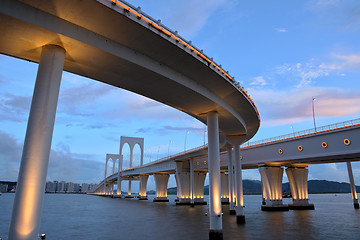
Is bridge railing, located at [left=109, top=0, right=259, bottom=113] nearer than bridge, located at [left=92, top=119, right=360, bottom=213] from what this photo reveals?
Yes

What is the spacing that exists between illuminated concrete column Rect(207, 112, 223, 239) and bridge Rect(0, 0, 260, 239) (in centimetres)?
387

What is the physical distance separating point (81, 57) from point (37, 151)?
4896mm

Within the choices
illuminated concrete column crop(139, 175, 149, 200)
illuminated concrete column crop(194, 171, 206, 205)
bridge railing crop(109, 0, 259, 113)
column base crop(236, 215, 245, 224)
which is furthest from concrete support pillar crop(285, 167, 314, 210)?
illuminated concrete column crop(139, 175, 149, 200)

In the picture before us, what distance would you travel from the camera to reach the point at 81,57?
12.3m

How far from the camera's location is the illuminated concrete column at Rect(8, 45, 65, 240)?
9.20 m

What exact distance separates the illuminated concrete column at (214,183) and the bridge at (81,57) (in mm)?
3874

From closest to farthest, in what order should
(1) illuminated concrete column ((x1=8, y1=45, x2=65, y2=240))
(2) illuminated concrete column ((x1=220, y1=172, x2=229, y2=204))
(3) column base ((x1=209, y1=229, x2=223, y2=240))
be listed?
1. (1) illuminated concrete column ((x1=8, y1=45, x2=65, y2=240))
2. (3) column base ((x1=209, y1=229, x2=223, y2=240))
3. (2) illuminated concrete column ((x1=220, y1=172, x2=229, y2=204))

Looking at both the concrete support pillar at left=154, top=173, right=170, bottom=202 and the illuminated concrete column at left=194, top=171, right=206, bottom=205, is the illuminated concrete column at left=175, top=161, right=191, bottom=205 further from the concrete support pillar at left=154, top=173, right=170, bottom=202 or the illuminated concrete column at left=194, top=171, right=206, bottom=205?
the concrete support pillar at left=154, top=173, right=170, bottom=202

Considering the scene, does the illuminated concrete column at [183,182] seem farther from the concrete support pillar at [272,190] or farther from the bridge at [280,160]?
the concrete support pillar at [272,190]

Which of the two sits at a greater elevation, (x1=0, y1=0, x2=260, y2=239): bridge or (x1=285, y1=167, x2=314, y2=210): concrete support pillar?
(x1=0, y1=0, x2=260, y2=239): bridge

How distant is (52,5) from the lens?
9516 millimetres

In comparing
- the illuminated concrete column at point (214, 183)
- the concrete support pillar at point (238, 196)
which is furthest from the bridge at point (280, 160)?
the illuminated concrete column at point (214, 183)

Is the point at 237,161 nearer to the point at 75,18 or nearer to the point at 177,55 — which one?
the point at 177,55

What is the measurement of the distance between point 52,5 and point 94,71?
444 centimetres
